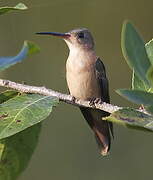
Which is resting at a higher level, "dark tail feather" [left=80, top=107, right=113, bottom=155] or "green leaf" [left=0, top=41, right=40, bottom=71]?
"green leaf" [left=0, top=41, right=40, bottom=71]

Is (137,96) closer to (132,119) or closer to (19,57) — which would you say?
(132,119)

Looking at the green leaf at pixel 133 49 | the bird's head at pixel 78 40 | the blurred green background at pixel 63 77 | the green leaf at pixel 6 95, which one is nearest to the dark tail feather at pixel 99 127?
the bird's head at pixel 78 40

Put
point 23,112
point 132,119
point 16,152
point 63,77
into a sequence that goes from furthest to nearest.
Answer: point 63,77 → point 16,152 → point 23,112 → point 132,119

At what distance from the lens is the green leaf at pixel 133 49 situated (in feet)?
3.08

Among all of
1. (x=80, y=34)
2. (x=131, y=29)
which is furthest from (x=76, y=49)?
(x=131, y=29)

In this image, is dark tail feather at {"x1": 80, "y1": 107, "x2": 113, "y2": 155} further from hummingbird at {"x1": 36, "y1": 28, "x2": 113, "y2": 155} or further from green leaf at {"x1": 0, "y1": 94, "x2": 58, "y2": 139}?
green leaf at {"x1": 0, "y1": 94, "x2": 58, "y2": 139}

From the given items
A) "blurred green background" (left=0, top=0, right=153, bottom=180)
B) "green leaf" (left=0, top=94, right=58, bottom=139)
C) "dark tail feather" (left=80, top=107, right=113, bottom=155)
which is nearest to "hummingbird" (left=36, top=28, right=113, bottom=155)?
"dark tail feather" (left=80, top=107, right=113, bottom=155)

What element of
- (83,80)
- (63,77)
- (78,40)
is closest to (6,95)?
(83,80)

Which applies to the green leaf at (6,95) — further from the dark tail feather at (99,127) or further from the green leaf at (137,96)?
the dark tail feather at (99,127)

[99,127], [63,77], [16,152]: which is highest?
[16,152]

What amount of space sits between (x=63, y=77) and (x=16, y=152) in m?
2.79

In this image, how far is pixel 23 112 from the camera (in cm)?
104

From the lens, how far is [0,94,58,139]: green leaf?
968 mm

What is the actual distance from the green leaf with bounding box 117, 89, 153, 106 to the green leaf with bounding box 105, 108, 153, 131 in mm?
→ 23
